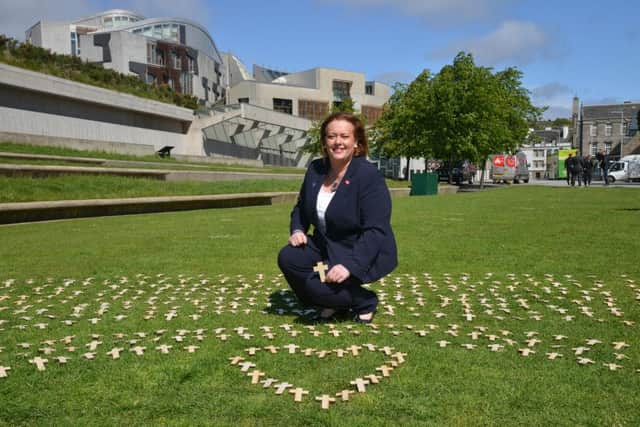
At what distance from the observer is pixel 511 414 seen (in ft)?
9.29

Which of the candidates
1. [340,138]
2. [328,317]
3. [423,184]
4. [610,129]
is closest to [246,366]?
[328,317]

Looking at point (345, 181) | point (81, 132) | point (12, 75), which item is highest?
point (12, 75)

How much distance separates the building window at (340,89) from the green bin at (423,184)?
6369 cm

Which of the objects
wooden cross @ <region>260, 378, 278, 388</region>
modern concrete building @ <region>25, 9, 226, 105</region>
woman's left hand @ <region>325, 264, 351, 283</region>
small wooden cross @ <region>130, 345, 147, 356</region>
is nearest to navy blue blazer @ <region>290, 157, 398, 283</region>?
woman's left hand @ <region>325, 264, 351, 283</region>

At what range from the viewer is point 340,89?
3703 inches

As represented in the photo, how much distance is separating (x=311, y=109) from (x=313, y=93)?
2.88 meters

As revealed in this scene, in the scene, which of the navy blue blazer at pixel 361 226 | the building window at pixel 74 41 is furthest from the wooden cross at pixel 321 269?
the building window at pixel 74 41

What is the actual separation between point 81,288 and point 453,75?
41.1 m

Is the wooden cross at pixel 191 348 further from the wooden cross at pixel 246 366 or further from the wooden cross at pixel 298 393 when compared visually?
the wooden cross at pixel 298 393

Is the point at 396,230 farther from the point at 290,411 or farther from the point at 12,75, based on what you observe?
the point at 12,75

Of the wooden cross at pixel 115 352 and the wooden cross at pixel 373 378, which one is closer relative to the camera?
the wooden cross at pixel 373 378

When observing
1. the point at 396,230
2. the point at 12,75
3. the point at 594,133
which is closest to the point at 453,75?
the point at 12,75

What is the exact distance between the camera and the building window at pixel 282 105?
85525 millimetres

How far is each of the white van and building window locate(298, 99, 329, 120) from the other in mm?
47823
